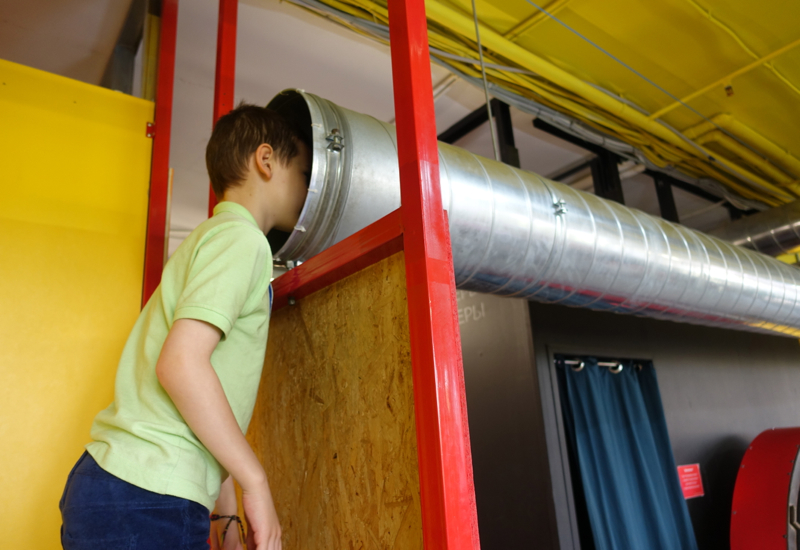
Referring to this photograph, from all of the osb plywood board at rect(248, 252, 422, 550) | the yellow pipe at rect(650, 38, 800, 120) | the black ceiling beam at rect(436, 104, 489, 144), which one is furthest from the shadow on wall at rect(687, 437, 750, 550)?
the osb plywood board at rect(248, 252, 422, 550)

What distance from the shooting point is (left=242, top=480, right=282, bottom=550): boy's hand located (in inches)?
28.8

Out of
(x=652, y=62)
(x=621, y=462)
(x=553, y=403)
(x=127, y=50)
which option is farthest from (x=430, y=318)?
(x=621, y=462)

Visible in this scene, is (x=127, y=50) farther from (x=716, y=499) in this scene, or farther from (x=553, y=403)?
(x=716, y=499)

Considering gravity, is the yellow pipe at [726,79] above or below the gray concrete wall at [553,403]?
above

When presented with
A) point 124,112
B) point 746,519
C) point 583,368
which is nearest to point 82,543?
point 124,112

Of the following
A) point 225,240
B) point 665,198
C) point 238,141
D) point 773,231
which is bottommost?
point 225,240

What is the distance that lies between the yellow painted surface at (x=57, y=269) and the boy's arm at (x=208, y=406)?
0.80m

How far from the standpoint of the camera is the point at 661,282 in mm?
2143

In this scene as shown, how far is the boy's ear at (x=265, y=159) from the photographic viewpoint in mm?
1004

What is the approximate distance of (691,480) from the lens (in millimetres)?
3393

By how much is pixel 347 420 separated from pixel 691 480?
3309 millimetres

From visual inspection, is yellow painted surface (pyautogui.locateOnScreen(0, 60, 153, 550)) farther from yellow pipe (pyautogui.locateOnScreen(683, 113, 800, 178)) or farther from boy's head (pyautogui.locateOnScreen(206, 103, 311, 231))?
yellow pipe (pyautogui.locateOnScreen(683, 113, 800, 178))

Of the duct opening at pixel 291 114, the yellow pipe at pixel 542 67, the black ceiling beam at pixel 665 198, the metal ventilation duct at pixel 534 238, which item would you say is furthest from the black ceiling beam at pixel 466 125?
the duct opening at pixel 291 114

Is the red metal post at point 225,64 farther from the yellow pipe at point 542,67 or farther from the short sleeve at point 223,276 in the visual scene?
the yellow pipe at point 542,67
